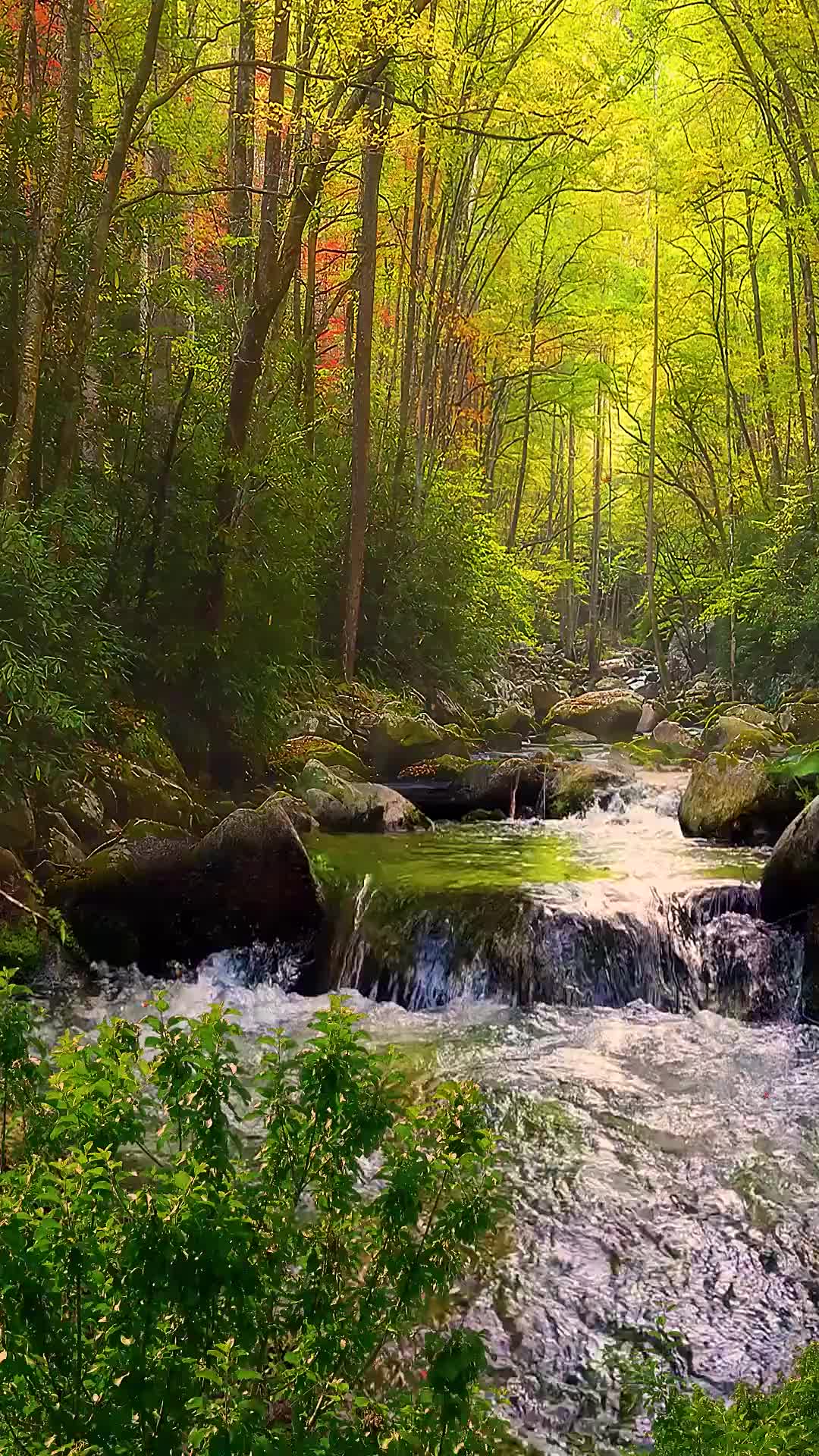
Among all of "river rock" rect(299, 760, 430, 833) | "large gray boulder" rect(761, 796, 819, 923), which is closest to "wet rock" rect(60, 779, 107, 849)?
"river rock" rect(299, 760, 430, 833)

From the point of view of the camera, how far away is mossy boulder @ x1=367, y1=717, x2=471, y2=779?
1501cm

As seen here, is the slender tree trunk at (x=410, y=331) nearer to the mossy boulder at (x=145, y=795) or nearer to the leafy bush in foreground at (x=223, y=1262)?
the mossy boulder at (x=145, y=795)

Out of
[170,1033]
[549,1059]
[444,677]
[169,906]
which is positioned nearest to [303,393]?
[444,677]

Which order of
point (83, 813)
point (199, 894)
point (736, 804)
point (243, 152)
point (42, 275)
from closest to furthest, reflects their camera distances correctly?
point (42, 275), point (199, 894), point (83, 813), point (736, 804), point (243, 152)

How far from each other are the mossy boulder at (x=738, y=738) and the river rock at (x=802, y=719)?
430 millimetres

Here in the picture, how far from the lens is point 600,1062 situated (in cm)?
675

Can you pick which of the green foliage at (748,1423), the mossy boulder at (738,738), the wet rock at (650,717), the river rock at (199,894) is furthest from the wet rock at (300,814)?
the wet rock at (650,717)

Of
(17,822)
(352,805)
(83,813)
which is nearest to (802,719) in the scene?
(352,805)

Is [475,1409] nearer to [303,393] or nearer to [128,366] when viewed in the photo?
[128,366]

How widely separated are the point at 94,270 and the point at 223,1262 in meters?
8.09

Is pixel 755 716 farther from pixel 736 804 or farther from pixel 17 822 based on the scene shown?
pixel 17 822

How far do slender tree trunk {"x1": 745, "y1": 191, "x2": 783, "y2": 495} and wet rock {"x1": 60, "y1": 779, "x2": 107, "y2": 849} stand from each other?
53.7ft

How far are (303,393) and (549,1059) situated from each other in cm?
1260

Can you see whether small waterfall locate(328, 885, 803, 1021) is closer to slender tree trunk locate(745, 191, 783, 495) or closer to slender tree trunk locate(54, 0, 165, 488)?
slender tree trunk locate(54, 0, 165, 488)
